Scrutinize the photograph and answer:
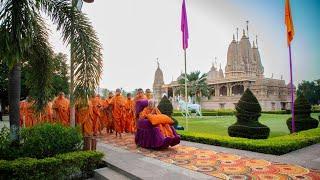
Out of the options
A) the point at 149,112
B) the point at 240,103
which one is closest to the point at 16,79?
the point at 149,112

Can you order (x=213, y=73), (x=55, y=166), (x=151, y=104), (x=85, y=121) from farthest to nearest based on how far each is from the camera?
1. (x=213, y=73)
2. (x=85, y=121)
3. (x=151, y=104)
4. (x=55, y=166)

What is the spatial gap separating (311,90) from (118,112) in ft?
204

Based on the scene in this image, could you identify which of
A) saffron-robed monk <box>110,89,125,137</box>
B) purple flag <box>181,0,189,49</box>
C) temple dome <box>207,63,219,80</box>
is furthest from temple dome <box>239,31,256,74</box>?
saffron-robed monk <box>110,89,125,137</box>

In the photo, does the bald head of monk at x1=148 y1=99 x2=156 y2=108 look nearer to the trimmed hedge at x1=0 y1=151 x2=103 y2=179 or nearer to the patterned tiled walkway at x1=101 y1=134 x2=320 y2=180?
the patterned tiled walkway at x1=101 y1=134 x2=320 y2=180

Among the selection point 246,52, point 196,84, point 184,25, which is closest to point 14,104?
point 184,25

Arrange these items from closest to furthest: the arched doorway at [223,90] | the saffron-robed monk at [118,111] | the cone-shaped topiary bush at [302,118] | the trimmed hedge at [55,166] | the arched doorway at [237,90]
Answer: the trimmed hedge at [55,166], the saffron-robed monk at [118,111], the cone-shaped topiary bush at [302,118], the arched doorway at [237,90], the arched doorway at [223,90]

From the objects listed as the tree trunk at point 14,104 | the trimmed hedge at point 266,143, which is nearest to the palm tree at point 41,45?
the tree trunk at point 14,104

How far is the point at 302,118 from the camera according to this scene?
13438mm

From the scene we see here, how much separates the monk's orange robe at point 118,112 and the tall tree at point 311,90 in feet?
189

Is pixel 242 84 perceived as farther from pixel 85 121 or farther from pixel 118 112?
pixel 85 121

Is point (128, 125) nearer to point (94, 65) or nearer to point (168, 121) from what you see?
point (168, 121)

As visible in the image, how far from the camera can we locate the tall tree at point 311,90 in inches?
2440

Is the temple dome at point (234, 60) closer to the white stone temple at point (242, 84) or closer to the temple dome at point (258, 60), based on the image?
the white stone temple at point (242, 84)

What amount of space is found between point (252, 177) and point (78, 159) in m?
3.54
